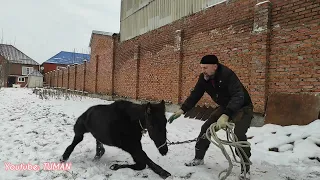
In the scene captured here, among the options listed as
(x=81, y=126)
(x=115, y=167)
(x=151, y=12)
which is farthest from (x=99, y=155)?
(x=151, y=12)

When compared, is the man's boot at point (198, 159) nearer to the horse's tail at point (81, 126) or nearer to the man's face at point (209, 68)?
the man's face at point (209, 68)

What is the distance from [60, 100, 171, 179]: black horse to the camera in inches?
132

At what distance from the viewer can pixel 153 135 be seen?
10.9 ft

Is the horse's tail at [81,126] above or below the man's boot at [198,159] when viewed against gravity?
above

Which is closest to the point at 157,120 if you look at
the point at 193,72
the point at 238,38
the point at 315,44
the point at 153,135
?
the point at 153,135

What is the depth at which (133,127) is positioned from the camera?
353 cm

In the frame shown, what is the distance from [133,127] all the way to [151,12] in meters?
10.6

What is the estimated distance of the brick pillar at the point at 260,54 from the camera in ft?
22.1

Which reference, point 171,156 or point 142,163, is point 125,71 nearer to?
point 171,156

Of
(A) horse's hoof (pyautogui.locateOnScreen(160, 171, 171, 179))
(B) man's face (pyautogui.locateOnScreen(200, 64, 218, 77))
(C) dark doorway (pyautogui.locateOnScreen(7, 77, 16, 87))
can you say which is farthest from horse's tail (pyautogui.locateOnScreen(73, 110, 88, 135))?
(C) dark doorway (pyautogui.locateOnScreen(7, 77, 16, 87))

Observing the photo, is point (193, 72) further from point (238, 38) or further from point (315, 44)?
point (315, 44)

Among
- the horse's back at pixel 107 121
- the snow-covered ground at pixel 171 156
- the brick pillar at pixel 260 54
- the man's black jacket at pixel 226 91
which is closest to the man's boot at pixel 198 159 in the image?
the snow-covered ground at pixel 171 156

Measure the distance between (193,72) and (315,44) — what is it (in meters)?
4.52

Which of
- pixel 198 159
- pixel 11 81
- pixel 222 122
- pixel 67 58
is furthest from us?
pixel 67 58
